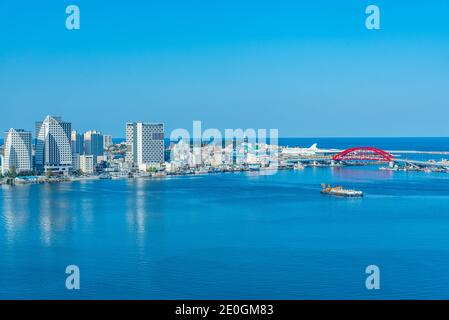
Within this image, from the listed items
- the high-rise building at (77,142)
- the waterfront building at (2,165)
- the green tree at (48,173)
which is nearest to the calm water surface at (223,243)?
the green tree at (48,173)

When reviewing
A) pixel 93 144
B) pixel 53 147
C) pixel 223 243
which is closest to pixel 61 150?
pixel 53 147

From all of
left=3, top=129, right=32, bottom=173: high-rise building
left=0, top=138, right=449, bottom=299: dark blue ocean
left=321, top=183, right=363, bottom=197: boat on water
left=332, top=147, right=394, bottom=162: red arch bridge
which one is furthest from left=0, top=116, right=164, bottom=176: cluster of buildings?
left=321, top=183, right=363, bottom=197: boat on water

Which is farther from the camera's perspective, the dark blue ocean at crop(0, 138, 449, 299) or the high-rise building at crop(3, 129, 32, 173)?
the high-rise building at crop(3, 129, 32, 173)

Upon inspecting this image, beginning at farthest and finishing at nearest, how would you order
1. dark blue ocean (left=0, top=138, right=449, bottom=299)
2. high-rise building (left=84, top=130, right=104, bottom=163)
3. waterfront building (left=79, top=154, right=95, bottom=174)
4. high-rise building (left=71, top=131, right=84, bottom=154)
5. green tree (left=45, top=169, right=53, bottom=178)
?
high-rise building (left=84, top=130, right=104, bottom=163) → high-rise building (left=71, top=131, right=84, bottom=154) → waterfront building (left=79, top=154, right=95, bottom=174) → green tree (left=45, top=169, right=53, bottom=178) → dark blue ocean (left=0, top=138, right=449, bottom=299)

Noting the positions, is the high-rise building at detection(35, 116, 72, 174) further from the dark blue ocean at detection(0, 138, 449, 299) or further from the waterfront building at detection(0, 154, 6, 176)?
the dark blue ocean at detection(0, 138, 449, 299)

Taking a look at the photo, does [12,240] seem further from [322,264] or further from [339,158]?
[339,158]

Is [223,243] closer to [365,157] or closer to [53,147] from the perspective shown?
[53,147]
